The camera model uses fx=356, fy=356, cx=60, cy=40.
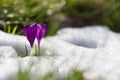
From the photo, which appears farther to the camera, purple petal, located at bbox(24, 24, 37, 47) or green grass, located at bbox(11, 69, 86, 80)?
purple petal, located at bbox(24, 24, 37, 47)

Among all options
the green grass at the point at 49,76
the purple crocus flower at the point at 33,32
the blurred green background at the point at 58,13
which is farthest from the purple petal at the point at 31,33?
the blurred green background at the point at 58,13

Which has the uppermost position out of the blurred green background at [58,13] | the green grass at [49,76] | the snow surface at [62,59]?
the green grass at [49,76]

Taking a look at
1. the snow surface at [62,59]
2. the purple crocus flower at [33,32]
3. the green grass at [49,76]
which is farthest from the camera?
the purple crocus flower at [33,32]

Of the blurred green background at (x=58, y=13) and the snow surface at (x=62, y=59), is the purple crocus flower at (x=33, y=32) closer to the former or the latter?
the snow surface at (x=62, y=59)

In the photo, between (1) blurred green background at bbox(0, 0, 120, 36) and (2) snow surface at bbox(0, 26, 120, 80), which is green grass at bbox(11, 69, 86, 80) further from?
(1) blurred green background at bbox(0, 0, 120, 36)

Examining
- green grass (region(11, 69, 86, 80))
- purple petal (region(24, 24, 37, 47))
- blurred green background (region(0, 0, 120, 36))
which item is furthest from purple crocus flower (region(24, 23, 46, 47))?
blurred green background (region(0, 0, 120, 36))

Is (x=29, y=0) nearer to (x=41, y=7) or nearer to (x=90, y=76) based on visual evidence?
(x=41, y=7)

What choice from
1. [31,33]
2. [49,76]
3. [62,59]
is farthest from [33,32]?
[49,76]

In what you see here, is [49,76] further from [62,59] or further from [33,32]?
[33,32]
